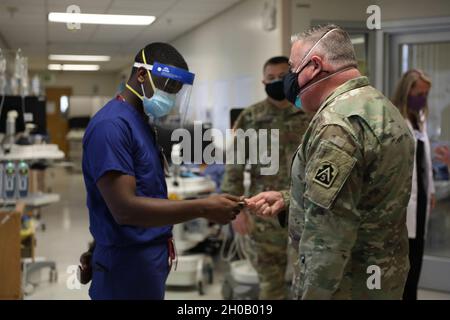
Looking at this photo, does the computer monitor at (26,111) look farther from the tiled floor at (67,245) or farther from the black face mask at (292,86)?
the black face mask at (292,86)

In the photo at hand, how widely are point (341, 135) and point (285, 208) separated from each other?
71 cm

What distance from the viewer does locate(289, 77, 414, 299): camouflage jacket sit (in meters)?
1.52

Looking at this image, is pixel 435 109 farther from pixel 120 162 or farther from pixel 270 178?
pixel 120 162

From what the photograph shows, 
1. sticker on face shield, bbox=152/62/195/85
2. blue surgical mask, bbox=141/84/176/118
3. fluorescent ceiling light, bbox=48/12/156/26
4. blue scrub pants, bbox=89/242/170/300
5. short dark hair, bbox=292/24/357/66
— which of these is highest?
fluorescent ceiling light, bbox=48/12/156/26

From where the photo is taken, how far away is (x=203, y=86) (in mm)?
2930

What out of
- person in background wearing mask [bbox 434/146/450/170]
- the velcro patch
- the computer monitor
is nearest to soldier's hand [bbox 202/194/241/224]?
the velcro patch

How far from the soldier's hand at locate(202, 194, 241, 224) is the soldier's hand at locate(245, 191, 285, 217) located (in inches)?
7.3

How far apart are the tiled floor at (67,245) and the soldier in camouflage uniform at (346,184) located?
110 centimetres

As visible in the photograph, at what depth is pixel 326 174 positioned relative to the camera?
150 centimetres

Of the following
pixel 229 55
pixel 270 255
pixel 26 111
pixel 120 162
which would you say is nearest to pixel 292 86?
pixel 120 162

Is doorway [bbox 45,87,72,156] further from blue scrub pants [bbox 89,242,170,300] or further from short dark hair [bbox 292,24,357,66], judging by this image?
short dark hair [bbox 292,24,357,66]

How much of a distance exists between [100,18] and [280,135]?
1.18 meters

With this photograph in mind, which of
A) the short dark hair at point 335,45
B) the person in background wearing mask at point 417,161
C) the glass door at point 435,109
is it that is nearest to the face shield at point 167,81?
the short dark hair at point 335,45
